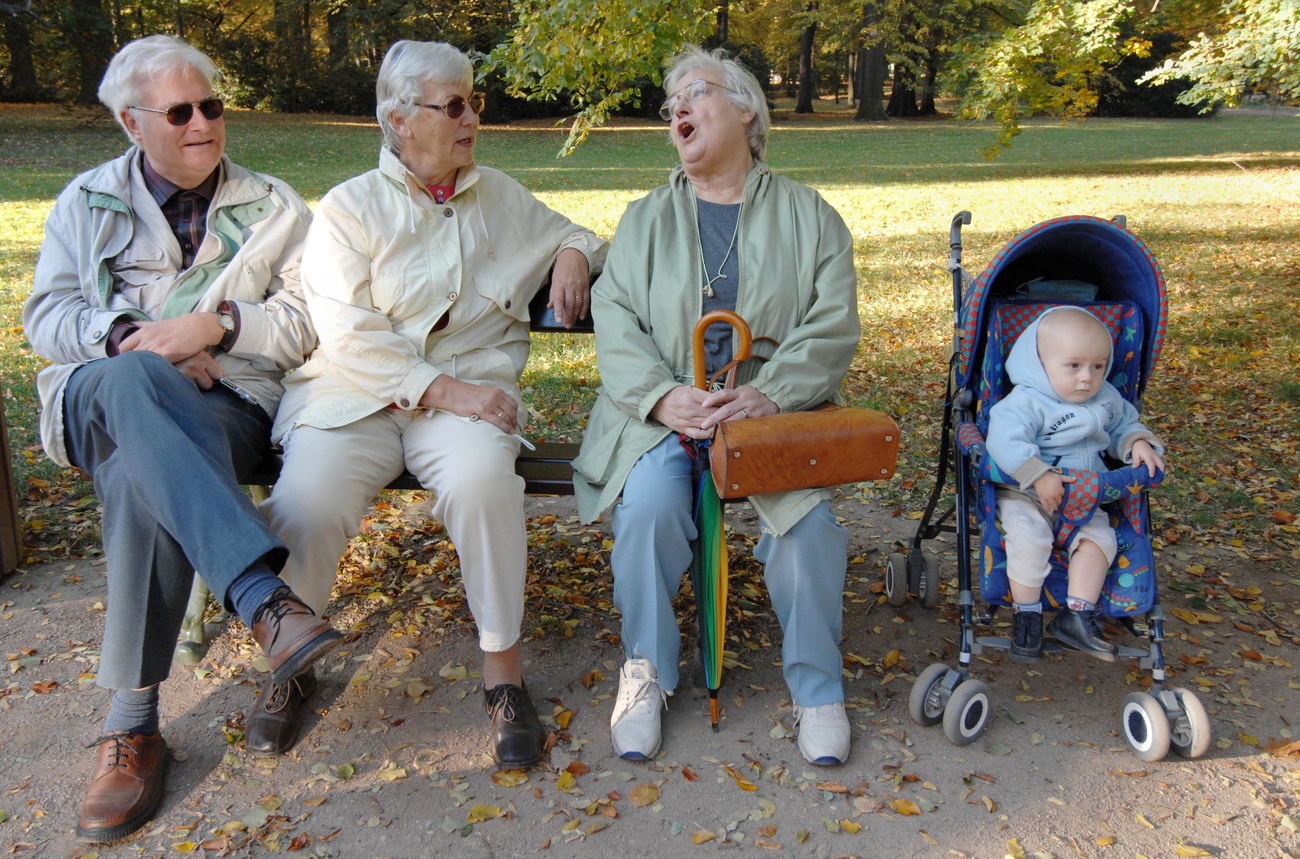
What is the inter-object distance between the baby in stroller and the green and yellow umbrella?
85 cm

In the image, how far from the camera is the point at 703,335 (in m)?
3.22

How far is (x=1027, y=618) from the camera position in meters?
3.20

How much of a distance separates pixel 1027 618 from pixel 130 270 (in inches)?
119

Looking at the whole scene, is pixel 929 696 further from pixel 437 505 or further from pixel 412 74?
pixel 412 74

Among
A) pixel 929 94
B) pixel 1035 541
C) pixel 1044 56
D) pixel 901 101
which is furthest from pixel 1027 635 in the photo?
pixel 929 94

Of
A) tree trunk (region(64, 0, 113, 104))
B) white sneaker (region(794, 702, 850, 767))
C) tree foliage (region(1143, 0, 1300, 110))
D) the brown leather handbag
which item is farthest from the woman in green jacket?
tree trunk (region(64, 0, 113, 104))

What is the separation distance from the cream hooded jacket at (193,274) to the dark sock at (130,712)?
873mm

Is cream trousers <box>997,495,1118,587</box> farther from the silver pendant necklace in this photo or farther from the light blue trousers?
the silver pendant necklace

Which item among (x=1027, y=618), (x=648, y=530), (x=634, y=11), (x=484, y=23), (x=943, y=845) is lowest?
(x=943, y=845)

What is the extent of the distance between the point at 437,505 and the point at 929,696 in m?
1.55

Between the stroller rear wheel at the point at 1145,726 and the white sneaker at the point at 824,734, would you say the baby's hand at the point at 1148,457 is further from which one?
the white sneaker at the point at 824,734

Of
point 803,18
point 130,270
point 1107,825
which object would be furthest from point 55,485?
point 803,18

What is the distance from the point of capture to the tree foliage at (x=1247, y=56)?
33.2 ft

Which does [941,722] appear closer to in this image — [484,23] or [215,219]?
[215,219]
